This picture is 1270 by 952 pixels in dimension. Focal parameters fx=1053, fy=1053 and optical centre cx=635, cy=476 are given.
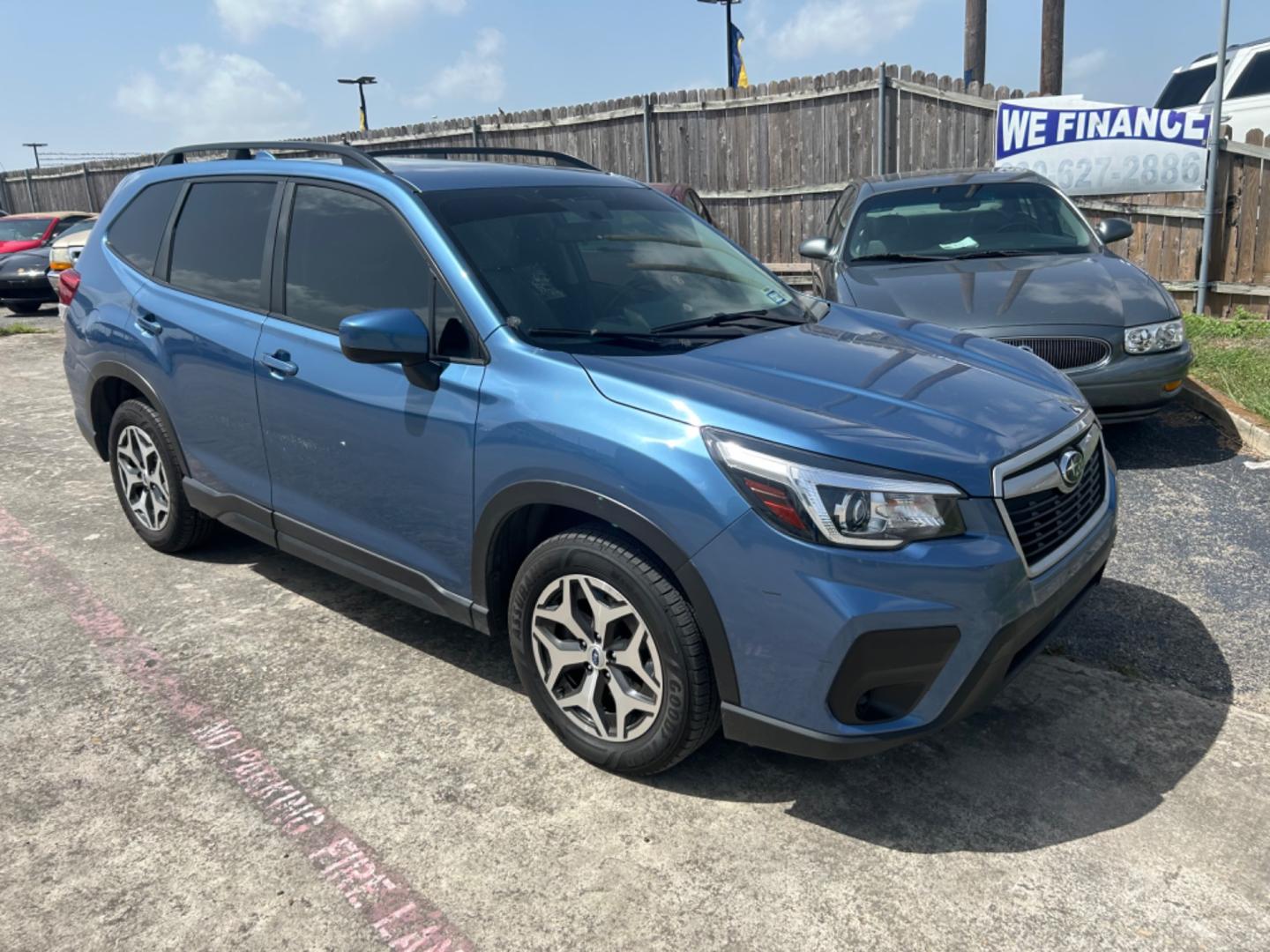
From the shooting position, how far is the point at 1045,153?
1073 centimetres

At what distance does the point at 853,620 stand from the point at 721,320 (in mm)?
1430

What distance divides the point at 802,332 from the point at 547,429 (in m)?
1.11

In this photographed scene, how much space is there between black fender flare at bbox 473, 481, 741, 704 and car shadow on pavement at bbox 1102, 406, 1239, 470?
149 inches

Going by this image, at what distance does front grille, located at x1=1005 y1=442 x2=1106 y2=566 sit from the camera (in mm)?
2787

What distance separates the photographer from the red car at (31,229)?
16562mm

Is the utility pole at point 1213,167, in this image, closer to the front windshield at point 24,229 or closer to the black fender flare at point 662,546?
the black fender flare at point 662,546

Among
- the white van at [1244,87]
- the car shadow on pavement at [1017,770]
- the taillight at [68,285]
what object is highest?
the white van at [1244,87]

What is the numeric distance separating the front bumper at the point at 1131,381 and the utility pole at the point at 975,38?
42.4 feet

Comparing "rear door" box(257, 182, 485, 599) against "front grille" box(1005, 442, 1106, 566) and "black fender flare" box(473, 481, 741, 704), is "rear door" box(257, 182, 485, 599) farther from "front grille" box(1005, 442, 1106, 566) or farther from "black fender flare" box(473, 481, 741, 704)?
"front grille" box(1005, 442, 1106, 566)

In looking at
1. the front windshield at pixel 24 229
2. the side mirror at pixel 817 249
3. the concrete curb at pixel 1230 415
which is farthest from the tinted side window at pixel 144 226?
the front windshield at pixel 24 229

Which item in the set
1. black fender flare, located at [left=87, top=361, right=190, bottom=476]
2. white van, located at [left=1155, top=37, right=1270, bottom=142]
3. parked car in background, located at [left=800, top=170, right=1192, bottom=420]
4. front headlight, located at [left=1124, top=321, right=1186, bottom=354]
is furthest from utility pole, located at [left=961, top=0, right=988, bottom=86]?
black fender flare, located at [left=87, top=361, right=190, bottom=476]

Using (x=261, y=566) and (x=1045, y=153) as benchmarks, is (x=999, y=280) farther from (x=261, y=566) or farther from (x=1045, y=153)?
(x=1045, y=153)

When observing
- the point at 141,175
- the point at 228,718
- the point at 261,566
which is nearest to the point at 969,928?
the point at 228,718

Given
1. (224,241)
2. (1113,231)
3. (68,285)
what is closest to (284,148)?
(224,241)
